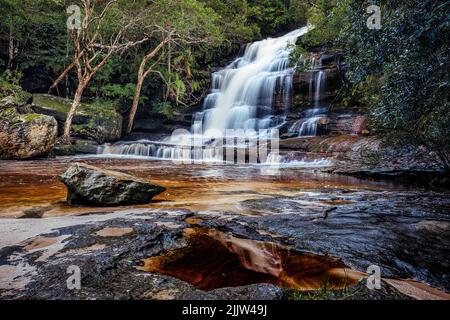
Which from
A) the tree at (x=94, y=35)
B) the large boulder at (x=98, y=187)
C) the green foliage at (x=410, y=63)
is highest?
the tree at (x=94, y=35)

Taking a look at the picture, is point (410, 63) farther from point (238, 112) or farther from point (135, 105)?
point (135, 105)

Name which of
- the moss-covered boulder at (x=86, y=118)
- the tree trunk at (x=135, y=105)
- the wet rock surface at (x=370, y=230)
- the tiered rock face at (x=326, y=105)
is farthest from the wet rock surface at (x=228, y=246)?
the tree trunk at (x=135, y=105)

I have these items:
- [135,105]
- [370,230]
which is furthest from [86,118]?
[370,230]

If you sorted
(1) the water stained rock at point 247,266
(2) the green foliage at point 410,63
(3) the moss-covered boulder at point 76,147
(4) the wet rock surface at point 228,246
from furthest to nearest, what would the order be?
1. (3) the moss-covered boulder at point 76,147
2. (2) the green foliage at point 410,63
3. (1) the water stained rock at point 247,266
4. (4) the wet rock surface at point 228,246

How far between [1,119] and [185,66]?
13.1 m

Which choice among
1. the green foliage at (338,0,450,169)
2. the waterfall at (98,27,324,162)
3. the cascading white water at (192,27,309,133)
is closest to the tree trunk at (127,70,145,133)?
the waterfall at (98,27,324,162)

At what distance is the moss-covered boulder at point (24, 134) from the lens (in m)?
11.7

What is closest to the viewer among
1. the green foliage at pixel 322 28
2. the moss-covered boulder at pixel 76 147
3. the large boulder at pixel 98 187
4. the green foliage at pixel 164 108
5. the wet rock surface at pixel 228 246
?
the wet rock surface at pixel 228 246

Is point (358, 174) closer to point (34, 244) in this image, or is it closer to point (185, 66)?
point (34, 244)

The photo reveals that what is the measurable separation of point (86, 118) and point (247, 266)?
57.0ft

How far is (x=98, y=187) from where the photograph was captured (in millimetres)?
3932

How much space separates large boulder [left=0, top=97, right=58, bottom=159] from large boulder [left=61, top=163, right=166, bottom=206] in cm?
983

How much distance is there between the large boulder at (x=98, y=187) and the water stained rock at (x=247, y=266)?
1.82 m

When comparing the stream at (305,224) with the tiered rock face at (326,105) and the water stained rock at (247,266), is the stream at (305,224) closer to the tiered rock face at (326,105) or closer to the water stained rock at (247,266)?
the water stained rock at (247,266)
